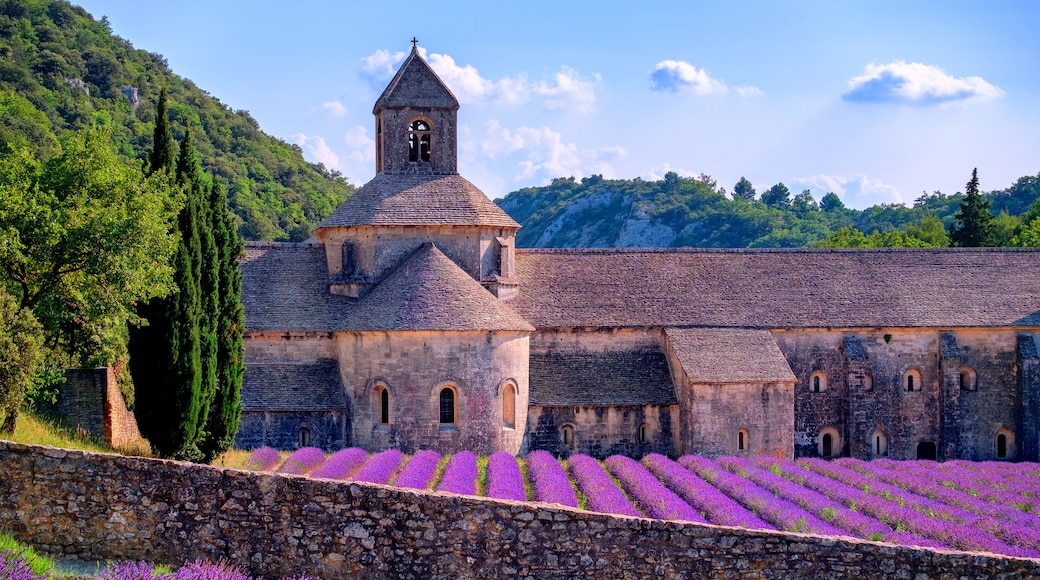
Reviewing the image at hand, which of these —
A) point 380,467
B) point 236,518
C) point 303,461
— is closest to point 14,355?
point 236,518

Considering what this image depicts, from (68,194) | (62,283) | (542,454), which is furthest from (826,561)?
(542,454)

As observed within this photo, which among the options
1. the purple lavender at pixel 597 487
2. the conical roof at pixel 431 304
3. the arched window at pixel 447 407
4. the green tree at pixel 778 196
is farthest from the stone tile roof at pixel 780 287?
the green tree at pixel 778 196

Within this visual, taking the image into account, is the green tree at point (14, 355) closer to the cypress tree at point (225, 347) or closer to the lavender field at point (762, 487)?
the lavender field at point (762, 487)

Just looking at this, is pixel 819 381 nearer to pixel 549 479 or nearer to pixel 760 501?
pixel 760 501

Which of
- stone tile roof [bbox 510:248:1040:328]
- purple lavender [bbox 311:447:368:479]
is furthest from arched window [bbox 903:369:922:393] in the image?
purple lavender [bbox 311:447:368:479]

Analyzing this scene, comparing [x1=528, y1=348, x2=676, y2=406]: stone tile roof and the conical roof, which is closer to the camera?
the conical roof

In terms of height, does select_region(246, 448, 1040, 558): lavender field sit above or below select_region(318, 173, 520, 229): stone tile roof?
below

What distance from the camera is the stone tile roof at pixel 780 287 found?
43531 millimetres

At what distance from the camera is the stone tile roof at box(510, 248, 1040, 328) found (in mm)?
43531

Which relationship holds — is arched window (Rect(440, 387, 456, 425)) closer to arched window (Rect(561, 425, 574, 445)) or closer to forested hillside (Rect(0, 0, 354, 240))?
arched window (Rect(561, 425, 574, 445))

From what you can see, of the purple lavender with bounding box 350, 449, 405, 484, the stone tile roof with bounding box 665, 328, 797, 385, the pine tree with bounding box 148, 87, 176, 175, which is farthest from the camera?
the stone tile roof with bounding box 665, 328, 797, 385

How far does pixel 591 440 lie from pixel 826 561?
24364 millimetres

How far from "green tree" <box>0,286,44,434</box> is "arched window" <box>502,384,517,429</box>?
1950 centimetres

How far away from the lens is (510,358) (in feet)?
129
